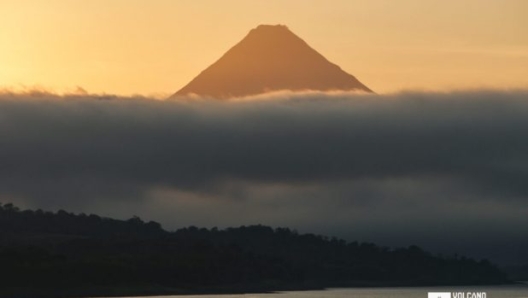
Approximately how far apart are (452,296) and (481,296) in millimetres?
2844

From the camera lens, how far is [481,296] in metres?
153

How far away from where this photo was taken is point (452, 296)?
15188 cm
